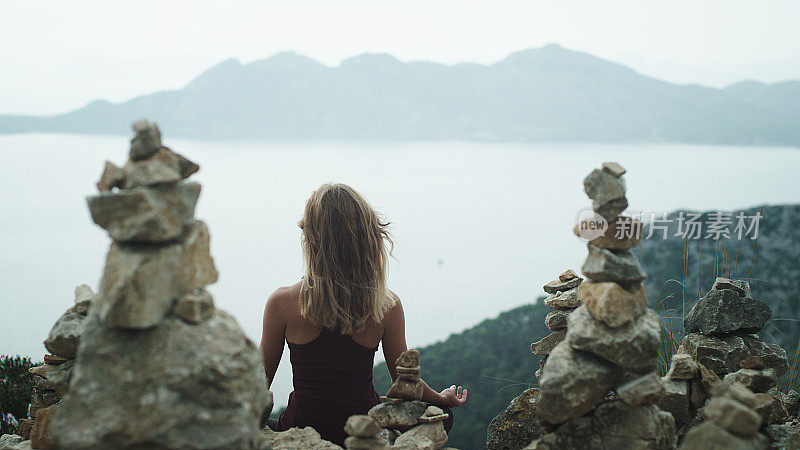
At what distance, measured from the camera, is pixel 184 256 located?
7.17ft

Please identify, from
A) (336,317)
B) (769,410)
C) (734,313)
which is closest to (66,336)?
→ (336,317)

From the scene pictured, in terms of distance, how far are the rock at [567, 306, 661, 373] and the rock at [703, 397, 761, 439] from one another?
447 mm

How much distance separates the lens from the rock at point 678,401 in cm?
309

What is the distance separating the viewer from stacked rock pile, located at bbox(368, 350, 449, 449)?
3086 millimetres

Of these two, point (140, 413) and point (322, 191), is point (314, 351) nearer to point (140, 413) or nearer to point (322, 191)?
point (322, 191)

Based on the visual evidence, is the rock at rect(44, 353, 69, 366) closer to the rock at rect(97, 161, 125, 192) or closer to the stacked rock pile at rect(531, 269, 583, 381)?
the rock at rect(97, 161, 125, 192)

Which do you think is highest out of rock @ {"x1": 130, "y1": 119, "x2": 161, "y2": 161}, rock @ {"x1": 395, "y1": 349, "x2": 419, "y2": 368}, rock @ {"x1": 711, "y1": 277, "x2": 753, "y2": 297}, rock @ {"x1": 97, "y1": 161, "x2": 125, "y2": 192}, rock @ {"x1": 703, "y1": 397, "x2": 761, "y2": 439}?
rock @ {"x1": 130, "y1": 119, "x2": 161, "y2": 161}

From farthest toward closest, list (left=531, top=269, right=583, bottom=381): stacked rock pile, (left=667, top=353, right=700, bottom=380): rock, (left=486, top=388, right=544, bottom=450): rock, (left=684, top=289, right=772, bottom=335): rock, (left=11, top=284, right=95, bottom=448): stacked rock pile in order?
(left=531, top=269, right=583, bottom=381): stacked rock pile → (left=684, top=289, right=772, bottom=335): rock → (left=486, top=388, right=544, bottom=450): rock → (left=667, top=353, right=700, bottom=380): rock → (left=11, top=284, right=95, bottom=448): stacked rock pile

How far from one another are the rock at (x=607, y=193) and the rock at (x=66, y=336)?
2.86m

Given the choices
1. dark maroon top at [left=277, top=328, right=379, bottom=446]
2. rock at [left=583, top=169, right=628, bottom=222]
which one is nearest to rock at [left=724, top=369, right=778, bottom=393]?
rock at [left=583, top=169, right=628, bottom=222]

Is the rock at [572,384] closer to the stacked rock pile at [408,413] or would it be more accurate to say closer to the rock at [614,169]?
the stacked rock pile at [408,413]

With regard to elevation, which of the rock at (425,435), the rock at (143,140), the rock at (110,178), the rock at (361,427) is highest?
the rock at (143,140)

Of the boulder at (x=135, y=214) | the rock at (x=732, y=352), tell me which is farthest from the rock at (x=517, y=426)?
the boulder at (x=135, y=214)

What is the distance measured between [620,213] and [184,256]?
81.6 inches
